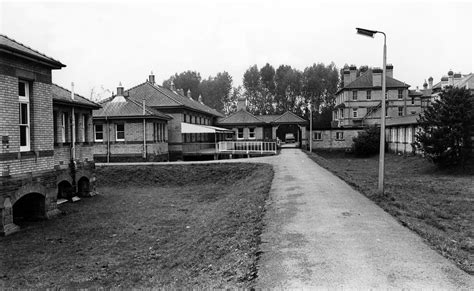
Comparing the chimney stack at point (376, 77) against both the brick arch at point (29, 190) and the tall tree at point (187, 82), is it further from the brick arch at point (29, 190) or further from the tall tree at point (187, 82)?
the brick arch at point (29, 190)

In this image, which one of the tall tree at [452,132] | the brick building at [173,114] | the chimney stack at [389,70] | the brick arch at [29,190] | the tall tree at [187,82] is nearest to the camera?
the brick arch at [29,190]

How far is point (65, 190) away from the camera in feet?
54.3

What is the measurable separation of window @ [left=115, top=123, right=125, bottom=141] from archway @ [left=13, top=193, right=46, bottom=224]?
17.2 m

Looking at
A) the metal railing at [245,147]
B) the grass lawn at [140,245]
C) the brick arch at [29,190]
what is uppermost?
A: the metal railing at [245,147]

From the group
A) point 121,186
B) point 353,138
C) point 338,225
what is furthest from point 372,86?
point 338,225

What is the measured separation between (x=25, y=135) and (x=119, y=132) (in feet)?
58.9

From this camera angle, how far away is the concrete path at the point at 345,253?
17.6ft

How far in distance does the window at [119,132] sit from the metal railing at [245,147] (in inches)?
325

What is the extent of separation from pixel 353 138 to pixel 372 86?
16233 mm

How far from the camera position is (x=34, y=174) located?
39.4 ft

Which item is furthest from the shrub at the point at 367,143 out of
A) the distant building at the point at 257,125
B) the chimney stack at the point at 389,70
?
the chimney stack at the point at 389,70

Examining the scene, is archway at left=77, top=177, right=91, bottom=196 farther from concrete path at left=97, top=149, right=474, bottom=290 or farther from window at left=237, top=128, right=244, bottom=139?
window at left=237, top=128, right=244, bottom=139

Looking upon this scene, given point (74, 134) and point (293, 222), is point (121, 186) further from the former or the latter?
point (293, 222)

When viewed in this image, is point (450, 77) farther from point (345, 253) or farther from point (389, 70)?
point (345, 253)
